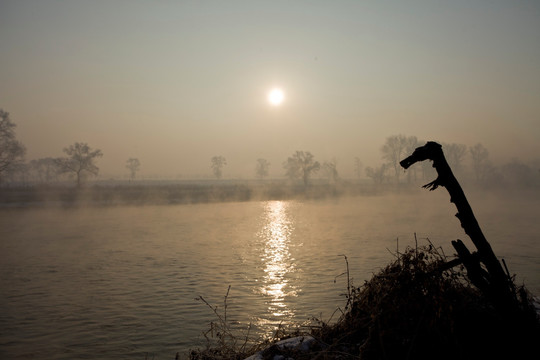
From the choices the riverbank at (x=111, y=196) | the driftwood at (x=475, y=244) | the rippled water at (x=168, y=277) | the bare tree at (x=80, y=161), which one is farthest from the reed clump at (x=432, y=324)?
the bare tree at (x=80, y=161)

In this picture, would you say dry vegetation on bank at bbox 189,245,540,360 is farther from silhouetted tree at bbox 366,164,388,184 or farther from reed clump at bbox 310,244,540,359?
silhouetted tree at bbox 366,164,388,184

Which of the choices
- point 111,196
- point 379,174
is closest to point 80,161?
point 111,196

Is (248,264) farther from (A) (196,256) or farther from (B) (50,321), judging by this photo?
(B) (50,321)

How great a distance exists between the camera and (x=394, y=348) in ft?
14.9

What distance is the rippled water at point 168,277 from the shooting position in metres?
10.4

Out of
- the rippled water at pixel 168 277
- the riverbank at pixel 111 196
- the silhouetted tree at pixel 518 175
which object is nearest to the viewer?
the rippled water at pixel 168 277

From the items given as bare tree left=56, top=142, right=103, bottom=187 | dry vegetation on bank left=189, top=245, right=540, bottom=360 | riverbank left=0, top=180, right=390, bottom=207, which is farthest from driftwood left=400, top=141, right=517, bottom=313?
bare tree left=56, top=142, right=103, bottom=187

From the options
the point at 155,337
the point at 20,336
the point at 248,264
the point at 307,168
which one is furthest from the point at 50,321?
the point at 307,168

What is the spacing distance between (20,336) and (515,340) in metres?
11.4

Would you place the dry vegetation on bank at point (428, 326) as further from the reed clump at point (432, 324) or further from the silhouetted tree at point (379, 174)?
the silhouetted tree at point (379, 174)

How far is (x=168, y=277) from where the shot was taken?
17.0 meters

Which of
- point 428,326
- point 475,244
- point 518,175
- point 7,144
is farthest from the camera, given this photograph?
point 518,175

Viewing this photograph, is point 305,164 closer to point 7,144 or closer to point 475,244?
point 7,144

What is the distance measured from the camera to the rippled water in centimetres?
1042
